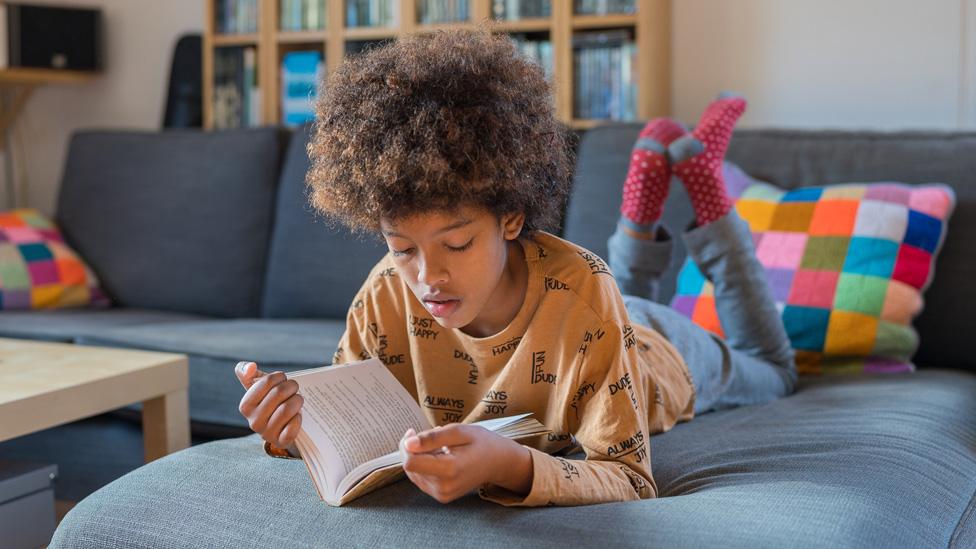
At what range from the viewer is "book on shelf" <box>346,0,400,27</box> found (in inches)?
111

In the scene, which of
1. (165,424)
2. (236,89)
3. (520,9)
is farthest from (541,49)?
(165,424)

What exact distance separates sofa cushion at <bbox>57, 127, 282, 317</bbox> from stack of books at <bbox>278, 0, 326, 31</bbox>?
0.41m

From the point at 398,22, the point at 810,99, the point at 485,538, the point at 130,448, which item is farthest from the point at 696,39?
the point at 485,538

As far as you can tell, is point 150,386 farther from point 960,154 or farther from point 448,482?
point 960,154

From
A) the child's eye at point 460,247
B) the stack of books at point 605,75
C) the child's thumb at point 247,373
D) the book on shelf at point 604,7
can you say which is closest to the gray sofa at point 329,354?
the child's thumb at point 247,373

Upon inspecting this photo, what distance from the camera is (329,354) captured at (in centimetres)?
189

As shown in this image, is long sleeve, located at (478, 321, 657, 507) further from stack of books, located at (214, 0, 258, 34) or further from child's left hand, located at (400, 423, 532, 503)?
stack of books, located at (214, 0, 258, 34)

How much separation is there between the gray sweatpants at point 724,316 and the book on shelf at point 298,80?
1416 mm

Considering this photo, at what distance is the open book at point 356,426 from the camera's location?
1.02 m

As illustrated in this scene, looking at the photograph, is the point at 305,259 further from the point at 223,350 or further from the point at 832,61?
the point at 832,61

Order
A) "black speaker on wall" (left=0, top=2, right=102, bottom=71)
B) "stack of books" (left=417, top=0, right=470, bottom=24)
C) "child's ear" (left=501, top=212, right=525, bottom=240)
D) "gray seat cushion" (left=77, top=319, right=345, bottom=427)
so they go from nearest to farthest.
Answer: "child's ear" (left=501, top=212, right=525, bottom=240), "gray seat cushion" (left=77, top=319, right=345, bottom=427), "stack of books" (left=417, top=0, right=470, bottom=24), "black speaker on wall" (left=0, top=2, right=102, bottom=71)

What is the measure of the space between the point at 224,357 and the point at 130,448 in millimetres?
272

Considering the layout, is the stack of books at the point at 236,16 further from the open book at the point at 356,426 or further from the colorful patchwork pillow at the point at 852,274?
the open book at the point at 356,426

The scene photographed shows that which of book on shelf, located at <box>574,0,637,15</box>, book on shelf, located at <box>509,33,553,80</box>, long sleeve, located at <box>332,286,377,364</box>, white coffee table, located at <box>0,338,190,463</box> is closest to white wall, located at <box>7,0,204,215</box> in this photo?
book on shelf, located at <box>509,33,553,80</box>
